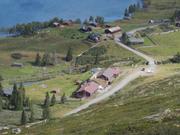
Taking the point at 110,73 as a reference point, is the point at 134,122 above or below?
below

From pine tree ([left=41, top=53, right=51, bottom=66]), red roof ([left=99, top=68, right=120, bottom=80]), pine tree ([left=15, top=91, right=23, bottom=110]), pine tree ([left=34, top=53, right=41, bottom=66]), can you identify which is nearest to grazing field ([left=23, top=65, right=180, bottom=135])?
pine tree ([left=15, top=91, right=23, bottom=110])

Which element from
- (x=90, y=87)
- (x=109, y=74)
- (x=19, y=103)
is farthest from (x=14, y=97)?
(x=109, y=74)

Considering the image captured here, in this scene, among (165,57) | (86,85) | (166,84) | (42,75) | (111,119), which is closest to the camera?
(111,119)

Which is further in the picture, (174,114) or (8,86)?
(8,86)

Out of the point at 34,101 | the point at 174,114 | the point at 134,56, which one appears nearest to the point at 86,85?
the point at 34,101

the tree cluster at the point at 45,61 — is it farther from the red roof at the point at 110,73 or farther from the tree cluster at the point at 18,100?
the tree cluster at the point at 18,100

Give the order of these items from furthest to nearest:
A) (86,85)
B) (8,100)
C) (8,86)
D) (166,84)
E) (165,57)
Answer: (165,57) < (8,86) < (86,85) < (8,100) < (166,84)

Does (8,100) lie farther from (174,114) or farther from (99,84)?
(174,114)

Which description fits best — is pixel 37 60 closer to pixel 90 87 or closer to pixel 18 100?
pixel 90 87
